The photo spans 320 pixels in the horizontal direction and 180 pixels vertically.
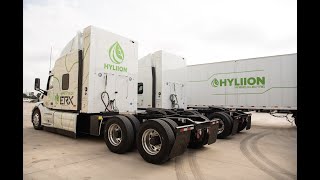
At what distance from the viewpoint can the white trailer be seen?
11.7 m

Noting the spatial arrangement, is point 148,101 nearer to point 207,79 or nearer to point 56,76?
point 56,76

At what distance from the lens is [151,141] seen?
16.8 ft

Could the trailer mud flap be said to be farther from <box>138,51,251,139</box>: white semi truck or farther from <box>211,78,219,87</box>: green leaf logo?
<box>211,78,219,87</box>: green leaf logo

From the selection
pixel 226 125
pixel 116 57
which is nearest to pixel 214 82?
pixel 226 125

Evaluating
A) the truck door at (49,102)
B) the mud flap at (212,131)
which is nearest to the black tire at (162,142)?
the mud flap at (212,131)

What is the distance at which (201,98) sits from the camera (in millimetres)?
14562

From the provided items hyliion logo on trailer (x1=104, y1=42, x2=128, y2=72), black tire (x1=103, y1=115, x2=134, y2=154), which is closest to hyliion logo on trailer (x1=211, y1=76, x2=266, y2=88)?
hyliion logo on trailer (x1=104, y1=42, x2=128, y2=72)

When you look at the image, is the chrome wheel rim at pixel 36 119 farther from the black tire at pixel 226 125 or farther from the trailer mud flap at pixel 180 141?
the black tire at pixel 226 125

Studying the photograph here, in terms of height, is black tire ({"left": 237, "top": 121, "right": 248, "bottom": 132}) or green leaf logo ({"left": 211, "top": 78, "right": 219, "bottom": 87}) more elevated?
green leaf logo ({"left": 211, "top": 78, "right": 219, "bottom": 87})

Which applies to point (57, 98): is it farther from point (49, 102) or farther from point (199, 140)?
point (199, 140)

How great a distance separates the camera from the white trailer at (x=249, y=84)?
11688mm
